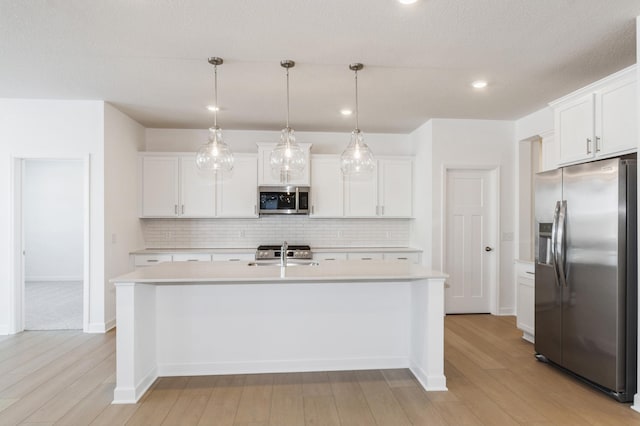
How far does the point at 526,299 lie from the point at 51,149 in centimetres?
572

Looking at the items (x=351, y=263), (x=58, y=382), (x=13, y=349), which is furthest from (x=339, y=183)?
(x=13, y=349)

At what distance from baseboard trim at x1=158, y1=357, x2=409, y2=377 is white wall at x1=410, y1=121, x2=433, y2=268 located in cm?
208

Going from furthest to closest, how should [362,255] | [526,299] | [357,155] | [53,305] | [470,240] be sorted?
1. [53,305]
2. [362,255]
3. [470,240]
4. [526,299]
5. [357,155]

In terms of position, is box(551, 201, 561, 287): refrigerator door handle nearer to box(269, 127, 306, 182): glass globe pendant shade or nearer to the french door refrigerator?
the french door refrigerator

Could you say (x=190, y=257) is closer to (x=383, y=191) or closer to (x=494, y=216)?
(x=383, y=191)

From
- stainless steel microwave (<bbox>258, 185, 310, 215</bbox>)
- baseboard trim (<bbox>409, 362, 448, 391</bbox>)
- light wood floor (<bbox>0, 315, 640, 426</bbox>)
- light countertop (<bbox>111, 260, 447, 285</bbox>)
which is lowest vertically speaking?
light wood floor (<bbox>0, 315, 640, 426</bbox>)

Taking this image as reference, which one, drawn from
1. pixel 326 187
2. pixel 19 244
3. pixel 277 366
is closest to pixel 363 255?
pixel 326 187

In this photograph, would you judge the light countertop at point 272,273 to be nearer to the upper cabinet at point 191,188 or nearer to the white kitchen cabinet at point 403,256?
the white kitchen cabinet at point 403,256

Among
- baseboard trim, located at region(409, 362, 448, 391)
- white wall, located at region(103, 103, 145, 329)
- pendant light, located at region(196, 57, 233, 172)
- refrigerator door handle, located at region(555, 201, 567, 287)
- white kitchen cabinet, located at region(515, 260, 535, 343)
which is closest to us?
baseboard trim, located at region(409, 362, 448, 391)

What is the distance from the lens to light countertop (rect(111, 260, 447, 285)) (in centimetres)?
262

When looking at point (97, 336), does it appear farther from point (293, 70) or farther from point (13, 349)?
point (293, 70)

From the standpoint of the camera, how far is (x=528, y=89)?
3.86m

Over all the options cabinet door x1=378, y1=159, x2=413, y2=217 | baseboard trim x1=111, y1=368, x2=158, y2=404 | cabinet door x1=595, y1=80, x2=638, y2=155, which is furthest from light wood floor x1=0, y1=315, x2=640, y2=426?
cabinet door x1=378, y1=159, x2=413, y2=217

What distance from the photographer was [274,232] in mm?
5629
